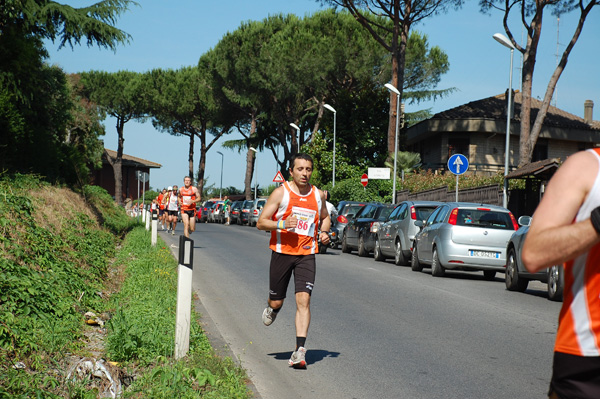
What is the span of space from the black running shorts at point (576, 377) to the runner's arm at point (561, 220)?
0.31 meters

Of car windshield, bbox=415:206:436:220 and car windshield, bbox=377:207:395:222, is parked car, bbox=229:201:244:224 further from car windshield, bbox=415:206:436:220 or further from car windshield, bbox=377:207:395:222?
car windshield, bbox=415:206:436:220

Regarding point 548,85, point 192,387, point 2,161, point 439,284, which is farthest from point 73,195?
point 548,85

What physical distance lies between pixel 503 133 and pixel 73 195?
32.2 m

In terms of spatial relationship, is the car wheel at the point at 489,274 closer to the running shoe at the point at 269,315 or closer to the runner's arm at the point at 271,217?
the running shoe at the point at 269,315

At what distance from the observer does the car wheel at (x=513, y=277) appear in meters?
14.6

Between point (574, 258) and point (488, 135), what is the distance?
4739 centimetres

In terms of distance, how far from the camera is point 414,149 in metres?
58.2

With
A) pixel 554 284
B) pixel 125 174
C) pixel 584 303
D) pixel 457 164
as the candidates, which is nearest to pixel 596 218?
pixel 584 303

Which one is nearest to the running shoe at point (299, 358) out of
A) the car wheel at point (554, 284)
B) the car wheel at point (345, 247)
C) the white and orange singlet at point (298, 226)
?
the white and orange singlet at point (298, 226)

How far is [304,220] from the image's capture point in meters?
7.36

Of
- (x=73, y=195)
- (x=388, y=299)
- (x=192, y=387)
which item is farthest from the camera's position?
(x=73, y=195)

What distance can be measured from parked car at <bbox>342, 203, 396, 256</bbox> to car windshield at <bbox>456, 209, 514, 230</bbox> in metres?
5.29

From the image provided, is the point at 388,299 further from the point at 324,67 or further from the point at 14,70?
the point at 324,67

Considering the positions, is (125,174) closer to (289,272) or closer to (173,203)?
(173,203)
